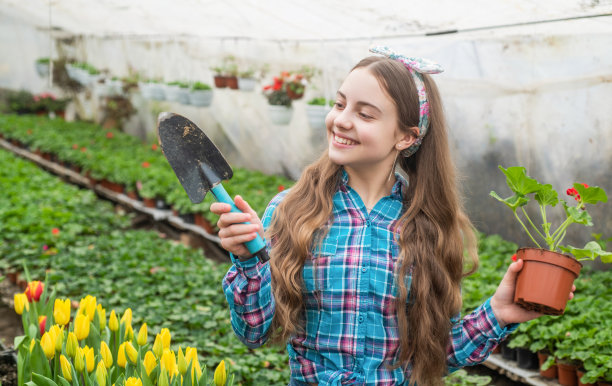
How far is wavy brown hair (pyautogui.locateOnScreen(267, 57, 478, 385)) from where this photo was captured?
1.51m

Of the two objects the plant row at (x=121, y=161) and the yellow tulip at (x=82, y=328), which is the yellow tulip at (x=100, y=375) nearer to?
the yellow tulip at (x=82, y=328)

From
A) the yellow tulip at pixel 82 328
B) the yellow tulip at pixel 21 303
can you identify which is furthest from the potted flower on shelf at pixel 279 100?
the yellow tulip at pixel 82 328

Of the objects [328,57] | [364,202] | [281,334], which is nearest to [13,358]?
[281,334]

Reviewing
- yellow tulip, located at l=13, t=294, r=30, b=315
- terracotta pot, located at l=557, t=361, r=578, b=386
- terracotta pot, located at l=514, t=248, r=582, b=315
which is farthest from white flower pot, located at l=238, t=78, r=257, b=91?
terracotta pot, located at l=514, t=248, r=582, b=315

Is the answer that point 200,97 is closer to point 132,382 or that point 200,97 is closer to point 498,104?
point 498,104

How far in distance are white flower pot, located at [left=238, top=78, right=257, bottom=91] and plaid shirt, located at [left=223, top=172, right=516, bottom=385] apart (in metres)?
5.61

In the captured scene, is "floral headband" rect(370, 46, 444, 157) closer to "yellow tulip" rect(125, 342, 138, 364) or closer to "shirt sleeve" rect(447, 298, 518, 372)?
"shirt sleeve" rect(447, 298, 518, 372)

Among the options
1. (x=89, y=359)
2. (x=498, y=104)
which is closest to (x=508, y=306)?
(x=89, y=359)

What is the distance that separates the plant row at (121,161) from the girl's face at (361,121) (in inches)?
148

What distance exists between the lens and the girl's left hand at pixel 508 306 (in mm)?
1497

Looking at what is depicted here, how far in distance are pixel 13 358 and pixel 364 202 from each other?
1510mm

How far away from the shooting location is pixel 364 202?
163cm

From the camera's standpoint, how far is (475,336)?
1566 millimetres

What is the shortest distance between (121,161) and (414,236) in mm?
6491
